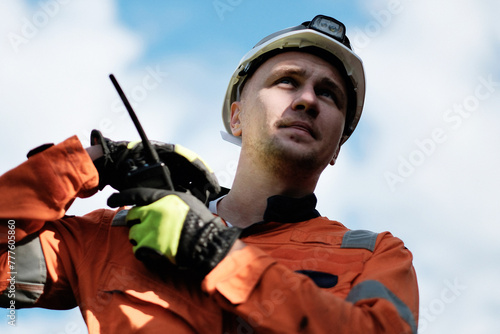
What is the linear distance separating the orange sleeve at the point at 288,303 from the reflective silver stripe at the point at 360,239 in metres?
0.45

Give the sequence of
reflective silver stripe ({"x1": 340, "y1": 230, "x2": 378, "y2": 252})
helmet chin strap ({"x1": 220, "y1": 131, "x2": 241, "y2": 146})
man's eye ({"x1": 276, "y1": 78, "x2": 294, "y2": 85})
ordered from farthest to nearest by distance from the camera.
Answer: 1. helmet chin strap ({"x1": 220, "y1": 131, "x2": 241, "y2": 146})
2. man's eye ({"x1": 276, "y1": 78, "x2": 294, "y2": 85})
3. reflective silver stripe ({"x1": 340, "y1": 230, "x2": 378, "y2": 252})

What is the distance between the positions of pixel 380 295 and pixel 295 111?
1266 mm

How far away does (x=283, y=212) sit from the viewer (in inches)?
122

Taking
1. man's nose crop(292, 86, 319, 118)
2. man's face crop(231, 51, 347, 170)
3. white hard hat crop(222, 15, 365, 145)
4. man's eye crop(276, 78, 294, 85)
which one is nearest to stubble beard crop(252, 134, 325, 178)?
man's face crop(231, 51, 347, 170)

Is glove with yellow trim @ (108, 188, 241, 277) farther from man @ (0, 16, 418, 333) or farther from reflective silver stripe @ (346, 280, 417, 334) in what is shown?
reflective silver stripe @ (346, 280, 417, 334)

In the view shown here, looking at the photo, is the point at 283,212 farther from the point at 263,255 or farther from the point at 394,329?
the point at 394,329

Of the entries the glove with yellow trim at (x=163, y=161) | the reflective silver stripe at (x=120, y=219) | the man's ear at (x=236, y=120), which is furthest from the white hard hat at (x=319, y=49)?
the reflective silver stripe at (x=120, y=219)

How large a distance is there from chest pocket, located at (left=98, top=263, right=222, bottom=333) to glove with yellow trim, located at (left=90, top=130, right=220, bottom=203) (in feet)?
1.34

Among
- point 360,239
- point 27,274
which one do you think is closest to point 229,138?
point 360,239

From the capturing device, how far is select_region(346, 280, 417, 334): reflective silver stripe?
2371mm

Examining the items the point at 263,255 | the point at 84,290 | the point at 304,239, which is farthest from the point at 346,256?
the point at 84,290

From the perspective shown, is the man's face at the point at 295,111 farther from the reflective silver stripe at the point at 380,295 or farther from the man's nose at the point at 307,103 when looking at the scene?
the reflective silver stripe at the point at 380,295

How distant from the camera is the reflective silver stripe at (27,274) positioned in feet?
8.71

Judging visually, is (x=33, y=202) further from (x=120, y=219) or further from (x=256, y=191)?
(x=256, y=191)
